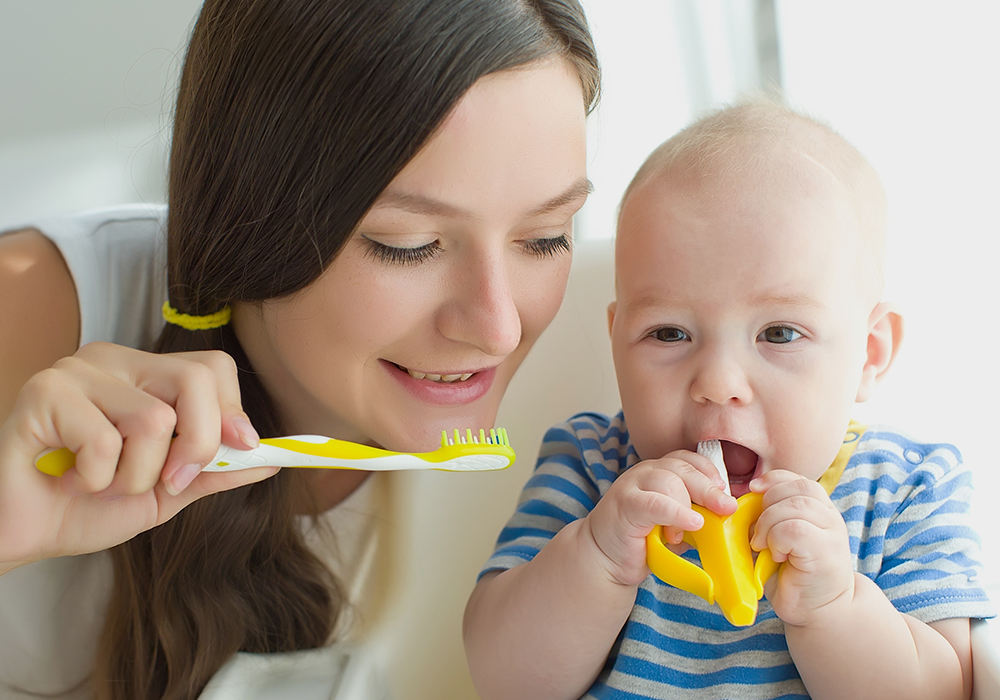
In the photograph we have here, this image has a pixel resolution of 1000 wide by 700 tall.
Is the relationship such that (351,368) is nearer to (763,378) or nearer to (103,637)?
(763,378)

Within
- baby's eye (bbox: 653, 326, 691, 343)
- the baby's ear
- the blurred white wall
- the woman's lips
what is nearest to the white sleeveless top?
the woman's lips

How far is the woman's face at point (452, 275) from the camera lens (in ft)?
2.56

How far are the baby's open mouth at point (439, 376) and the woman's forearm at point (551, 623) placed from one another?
0.70 feet

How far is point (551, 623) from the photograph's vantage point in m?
0.81

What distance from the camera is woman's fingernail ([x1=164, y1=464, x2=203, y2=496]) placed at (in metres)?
0.67

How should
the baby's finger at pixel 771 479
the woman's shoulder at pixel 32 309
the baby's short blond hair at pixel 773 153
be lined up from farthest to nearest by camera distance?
1. the woman's shoulder at pixel 32 309
2. the baby's short blond hair at pixel 773 153
3. the baby's finger at pixel 771 479

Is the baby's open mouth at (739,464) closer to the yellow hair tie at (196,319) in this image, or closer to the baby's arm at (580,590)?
the baby's arm at (580,590)

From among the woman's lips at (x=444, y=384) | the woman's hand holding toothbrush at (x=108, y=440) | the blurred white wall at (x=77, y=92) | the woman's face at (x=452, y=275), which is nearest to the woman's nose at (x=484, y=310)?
the woman's face at (x=452, y=275)

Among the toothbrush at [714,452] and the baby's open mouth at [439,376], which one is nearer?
the toothbrush at [714,452]

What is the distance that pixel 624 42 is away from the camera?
1.87 m

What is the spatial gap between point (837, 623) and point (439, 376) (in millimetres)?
457

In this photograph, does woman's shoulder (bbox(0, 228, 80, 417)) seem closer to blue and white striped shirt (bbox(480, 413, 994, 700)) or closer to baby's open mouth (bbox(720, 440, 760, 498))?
blue and white striped shirt (bbox(480, 413, 994, 700))

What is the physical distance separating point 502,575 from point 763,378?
33cm

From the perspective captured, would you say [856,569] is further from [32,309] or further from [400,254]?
[32,309]
